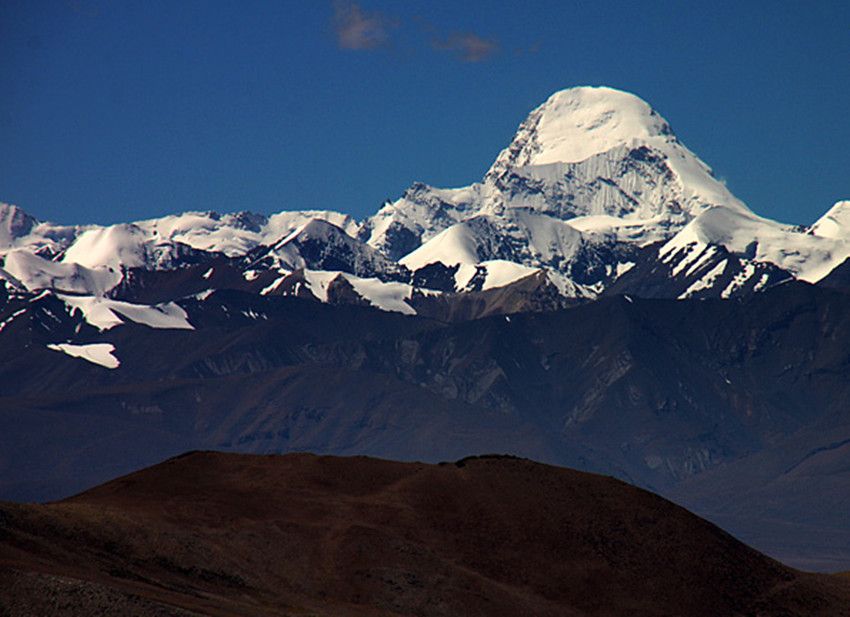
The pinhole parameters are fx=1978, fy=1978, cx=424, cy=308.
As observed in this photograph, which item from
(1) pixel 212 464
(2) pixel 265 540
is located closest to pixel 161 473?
(1) pixel 212 464

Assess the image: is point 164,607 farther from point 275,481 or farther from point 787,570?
point 787,570

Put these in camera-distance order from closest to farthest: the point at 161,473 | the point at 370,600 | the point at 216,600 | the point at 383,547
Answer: the point at 216,600 → the point at 370,600 → the point at 383,547 → the point at 161,473

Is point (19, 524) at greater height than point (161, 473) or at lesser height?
lesser

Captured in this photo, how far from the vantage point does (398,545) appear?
17488 cm

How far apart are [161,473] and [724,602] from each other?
5407cm

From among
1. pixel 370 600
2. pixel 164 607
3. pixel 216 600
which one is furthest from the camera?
pixel 370 600

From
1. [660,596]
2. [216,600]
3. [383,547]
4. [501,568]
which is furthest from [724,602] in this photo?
[216,600]

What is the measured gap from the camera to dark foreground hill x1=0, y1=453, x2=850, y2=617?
15088cm

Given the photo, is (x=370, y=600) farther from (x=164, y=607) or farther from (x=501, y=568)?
(x=164, y=607)

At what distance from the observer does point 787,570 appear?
7623 inches

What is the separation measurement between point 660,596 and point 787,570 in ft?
66.2

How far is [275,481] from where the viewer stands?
191125mm

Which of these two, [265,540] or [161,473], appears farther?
[161,473]

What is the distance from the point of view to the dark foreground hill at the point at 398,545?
151 metres
